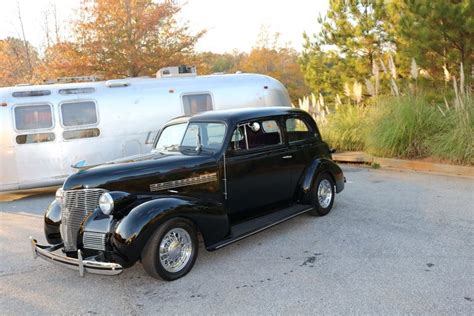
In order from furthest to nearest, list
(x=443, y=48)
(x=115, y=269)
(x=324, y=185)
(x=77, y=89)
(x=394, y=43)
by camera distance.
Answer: (x=394, y=43)
(x=443, y=48)
(x=77, y=89)
(x=324, y=185)
(x=115, y=269)

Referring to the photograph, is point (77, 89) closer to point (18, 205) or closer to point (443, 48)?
point (18, 205)

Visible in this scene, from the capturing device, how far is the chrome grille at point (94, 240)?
4.11 m

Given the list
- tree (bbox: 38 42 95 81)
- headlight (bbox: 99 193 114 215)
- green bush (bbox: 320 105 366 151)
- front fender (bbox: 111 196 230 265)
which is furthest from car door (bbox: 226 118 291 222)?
tree (bbox: 38 42 95 81)

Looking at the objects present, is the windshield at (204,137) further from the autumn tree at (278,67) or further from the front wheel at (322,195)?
the autumn tree at (278,67)

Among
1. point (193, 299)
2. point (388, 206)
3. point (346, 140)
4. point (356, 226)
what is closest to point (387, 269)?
point (356, 226)

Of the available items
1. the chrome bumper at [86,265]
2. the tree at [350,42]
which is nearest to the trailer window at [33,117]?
the chrome bumper at [86,265]

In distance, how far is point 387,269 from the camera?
4258 mm

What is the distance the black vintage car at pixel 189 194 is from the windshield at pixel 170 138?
0.07 feet

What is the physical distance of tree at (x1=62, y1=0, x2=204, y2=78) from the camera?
608 inches

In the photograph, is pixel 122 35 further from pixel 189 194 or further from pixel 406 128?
pixel 189 194

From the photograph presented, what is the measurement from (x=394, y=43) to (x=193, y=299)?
15.1 metres

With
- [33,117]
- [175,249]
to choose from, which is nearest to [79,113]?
[33,117]

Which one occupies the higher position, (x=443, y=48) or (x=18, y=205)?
(x=443, y=48)

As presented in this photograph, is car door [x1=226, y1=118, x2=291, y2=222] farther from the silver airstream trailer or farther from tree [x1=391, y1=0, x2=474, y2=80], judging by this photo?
tree [x1=391, y1=0, x2=474, y2=80]
